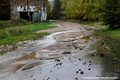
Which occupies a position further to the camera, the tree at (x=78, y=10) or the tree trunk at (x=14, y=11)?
the tree at (x=78, y=10)

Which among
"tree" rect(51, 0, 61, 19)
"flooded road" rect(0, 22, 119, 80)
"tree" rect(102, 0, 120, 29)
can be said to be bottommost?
"tree" rect(51, 0, 61, 19)

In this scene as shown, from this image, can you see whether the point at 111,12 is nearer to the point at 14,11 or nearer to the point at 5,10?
the point at 5,10

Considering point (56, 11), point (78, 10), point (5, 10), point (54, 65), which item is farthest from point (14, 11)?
point (56, 11)

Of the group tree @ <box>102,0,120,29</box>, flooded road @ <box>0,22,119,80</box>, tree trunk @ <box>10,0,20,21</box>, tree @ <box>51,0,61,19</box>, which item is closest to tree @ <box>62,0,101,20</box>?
tree trunk @ <box>10,0,20,21</box>

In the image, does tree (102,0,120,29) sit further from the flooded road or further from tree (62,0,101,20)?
tree (62,0,101,20)

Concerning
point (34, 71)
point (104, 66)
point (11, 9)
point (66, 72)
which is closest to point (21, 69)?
point (34, 71)

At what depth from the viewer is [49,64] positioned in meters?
18.9

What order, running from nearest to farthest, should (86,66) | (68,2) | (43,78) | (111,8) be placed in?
(43,78) < (86,66) < (111,8) < (68,2)

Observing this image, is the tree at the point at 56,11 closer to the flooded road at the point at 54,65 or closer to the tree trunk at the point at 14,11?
the tree trunk at the point at 14,11

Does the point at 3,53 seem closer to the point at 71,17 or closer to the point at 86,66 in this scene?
the point at 86,66

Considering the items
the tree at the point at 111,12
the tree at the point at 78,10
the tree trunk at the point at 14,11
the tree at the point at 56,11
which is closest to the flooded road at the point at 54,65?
the tree at the point at 111,12

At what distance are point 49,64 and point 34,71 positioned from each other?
1.99 metres

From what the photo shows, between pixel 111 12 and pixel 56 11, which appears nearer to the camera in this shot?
pixel 111 12

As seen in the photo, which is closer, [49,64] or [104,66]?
[104,66]
